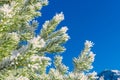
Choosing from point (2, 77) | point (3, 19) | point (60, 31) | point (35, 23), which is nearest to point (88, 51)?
point (60, 31)

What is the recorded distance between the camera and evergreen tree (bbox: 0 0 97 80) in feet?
24.0

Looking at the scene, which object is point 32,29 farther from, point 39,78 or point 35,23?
point 39,78

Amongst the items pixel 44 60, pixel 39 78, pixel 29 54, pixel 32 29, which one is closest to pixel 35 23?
pixel 32 29

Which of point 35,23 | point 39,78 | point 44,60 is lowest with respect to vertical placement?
point 44,60

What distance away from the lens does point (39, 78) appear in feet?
36.6

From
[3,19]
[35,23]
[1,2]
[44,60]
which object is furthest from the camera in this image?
[35,23]

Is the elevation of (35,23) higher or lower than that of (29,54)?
higher

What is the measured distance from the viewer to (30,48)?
7.26 m

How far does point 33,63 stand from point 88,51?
3.09 meters

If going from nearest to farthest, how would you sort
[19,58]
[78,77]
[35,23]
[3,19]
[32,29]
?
[3,19] → [19,58] → [78,77] → [32,29] → [35,23]

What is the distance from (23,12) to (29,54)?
2810 mm

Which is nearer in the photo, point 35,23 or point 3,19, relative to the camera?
point 3,19

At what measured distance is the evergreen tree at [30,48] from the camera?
731cm

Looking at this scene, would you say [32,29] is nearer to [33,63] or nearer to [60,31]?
[60,31]
